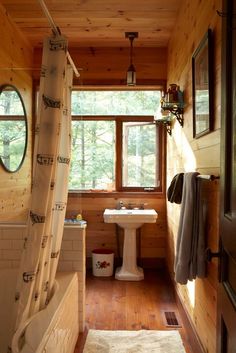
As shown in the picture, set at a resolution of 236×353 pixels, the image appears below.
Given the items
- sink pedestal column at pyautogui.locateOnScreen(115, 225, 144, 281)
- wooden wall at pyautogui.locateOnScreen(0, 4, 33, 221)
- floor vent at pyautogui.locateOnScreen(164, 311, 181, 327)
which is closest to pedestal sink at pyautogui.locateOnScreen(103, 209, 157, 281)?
sink pedestal column at pyautogui.locateOnScreen(115, 225, 144, 281)

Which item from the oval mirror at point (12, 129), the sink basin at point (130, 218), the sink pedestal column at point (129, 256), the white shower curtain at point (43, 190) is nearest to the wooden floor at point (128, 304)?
the sink pedestal column at point (129, 256)

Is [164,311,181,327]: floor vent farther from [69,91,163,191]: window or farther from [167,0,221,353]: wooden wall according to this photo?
[69,91,163,191]: window

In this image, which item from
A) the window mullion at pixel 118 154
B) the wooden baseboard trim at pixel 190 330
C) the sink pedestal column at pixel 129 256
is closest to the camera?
the wooden baseboard trim at pixel 190 330

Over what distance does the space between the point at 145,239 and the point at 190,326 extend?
1773 mm

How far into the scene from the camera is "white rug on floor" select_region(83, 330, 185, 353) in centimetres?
226

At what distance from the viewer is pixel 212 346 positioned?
1.84 metres

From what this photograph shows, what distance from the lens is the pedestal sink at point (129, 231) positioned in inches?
142

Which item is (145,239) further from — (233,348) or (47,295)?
(233,348)

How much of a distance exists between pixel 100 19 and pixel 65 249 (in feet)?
7.56

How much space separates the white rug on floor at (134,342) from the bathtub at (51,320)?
150 millimetres

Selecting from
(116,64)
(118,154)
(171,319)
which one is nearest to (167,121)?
(118,154)

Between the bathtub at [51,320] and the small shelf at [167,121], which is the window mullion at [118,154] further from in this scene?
the bathtub at [51,320]

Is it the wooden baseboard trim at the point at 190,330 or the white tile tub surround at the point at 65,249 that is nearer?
the wooden baseboard trim at the point at 190,330

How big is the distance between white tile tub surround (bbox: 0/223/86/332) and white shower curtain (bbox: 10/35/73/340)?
1.58 feet
